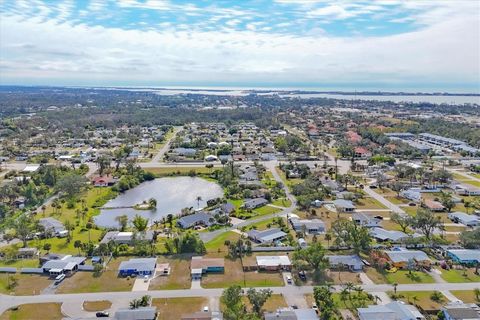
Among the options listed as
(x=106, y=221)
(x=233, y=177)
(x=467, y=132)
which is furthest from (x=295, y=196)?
(x=467, y=132)

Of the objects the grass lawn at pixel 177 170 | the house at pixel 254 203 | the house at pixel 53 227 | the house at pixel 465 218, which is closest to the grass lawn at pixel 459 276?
the house at pixel 465 218

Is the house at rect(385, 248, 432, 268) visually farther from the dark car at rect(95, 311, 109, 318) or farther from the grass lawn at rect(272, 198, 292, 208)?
the dark car at rect(95, 311, 109, 318)

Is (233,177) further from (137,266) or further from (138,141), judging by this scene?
(138,141)

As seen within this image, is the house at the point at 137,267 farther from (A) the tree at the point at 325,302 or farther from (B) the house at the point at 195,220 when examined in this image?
(A) the tree at the point at 325,302

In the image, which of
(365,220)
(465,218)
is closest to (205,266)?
(365,220)

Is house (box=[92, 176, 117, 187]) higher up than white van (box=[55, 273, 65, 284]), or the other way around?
house (box=[92, 176, 117, 187])

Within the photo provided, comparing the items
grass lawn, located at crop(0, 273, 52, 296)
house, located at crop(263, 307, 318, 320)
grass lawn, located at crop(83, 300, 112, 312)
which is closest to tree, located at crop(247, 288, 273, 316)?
house, located at crop(263, 307, 318, 320)

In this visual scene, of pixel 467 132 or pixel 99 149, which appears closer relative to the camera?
pixel 99 149
